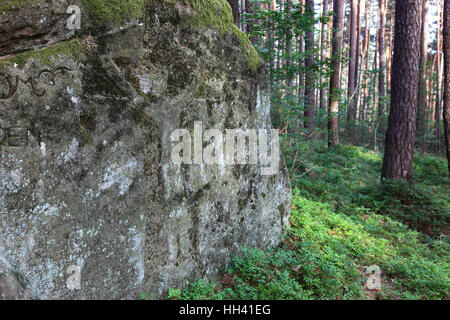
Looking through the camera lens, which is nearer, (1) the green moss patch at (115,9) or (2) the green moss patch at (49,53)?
(2) the green moss patch at (49,53)

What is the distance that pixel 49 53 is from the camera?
2.39 m

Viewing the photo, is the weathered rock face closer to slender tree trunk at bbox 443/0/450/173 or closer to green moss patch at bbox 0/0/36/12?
green moss patch at bbox 0/0/36/12

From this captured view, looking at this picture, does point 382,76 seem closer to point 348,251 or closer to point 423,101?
point 423,101

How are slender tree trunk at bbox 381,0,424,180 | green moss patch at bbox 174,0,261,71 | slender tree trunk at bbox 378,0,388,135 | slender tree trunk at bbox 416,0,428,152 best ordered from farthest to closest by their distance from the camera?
1. slender tree trunk at bbox 378,0,388,135
2. slender tree trunk at bbox 416,0,428,152
3. slender tree trunk at bbox 381,0,424,180
4. green moss patch at bbox 174,0,261,71

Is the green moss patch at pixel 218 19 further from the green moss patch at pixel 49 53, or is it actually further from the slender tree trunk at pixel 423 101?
the slender tree trunk at pixel 423 101

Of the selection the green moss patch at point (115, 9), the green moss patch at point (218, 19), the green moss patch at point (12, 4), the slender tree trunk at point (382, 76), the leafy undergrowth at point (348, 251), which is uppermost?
the slender tree trunk at point (382, 76)

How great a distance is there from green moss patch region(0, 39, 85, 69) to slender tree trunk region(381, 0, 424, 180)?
7.59 metres

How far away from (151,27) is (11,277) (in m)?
2.56

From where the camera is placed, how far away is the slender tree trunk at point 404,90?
7121 mm

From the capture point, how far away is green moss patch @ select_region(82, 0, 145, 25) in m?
2.60

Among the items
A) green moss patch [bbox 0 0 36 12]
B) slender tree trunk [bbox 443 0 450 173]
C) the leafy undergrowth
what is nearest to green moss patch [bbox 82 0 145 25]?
green moss patch [bbox 0 0 36 12]

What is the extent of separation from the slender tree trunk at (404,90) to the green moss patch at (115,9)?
7.00 meters

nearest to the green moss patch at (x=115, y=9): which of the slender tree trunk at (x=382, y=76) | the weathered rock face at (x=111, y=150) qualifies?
the weathered rock face at (x=111, y=150)
